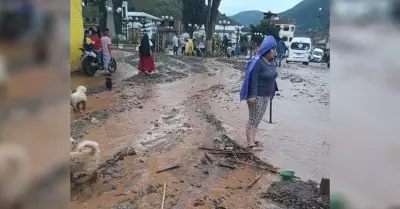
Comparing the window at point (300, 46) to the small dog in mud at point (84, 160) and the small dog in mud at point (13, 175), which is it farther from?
the small dog in mud at point (13, 175)

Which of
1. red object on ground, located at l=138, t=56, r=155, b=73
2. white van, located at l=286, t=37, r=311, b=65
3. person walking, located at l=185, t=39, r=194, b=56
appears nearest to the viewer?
red object on ground, located at l=138, t=56, r=155, b=73

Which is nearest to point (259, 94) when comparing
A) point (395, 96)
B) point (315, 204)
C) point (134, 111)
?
point (315, 204)

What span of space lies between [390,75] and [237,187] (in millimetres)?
3315

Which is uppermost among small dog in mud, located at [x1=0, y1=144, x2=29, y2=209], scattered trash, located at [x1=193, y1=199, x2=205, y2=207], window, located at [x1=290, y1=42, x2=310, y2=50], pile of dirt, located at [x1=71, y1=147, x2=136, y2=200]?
window, located at [x1=290, y1=42, x2=310, y2=50]

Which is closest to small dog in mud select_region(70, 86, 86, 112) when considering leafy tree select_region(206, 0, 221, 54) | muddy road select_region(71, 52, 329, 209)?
muddy road select_region(71, 52, 329, 209)

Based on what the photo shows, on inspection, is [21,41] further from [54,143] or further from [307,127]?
[307,127]

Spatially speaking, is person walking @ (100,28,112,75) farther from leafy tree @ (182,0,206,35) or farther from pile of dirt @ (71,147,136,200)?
leafy tree @ (182,0,206,35)

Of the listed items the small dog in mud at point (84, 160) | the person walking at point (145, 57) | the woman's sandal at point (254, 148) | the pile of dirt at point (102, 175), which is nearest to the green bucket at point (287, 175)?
the woman's sandal at point (254, 148)

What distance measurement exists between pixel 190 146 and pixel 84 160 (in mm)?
2112

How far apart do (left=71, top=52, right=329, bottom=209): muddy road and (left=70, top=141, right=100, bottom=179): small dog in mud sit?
0.61ft

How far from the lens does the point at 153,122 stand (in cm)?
658

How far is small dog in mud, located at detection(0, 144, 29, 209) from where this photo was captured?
0.69 meters

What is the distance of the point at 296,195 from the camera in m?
3.76

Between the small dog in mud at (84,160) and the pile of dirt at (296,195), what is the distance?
5.68 feet
